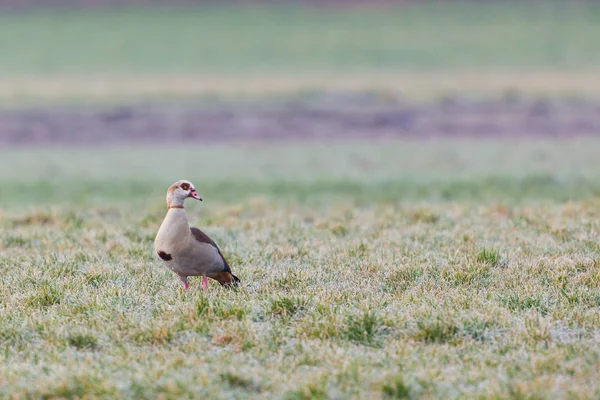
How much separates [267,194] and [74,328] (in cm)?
997

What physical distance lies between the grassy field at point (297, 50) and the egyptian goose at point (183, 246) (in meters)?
25.2

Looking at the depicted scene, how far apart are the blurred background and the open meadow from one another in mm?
163

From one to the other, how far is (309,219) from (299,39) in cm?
3318

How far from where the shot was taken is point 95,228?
430 inches

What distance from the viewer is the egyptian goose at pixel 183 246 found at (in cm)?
705

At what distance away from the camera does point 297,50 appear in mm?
42094

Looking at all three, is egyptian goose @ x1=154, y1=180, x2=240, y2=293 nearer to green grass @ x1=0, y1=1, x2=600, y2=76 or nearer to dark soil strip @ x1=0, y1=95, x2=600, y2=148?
dark soil strip @ x1=0, y1=95, x2=600, y2=148

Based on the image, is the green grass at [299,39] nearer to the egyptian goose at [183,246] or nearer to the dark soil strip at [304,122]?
the dark soil strip at [304,122]

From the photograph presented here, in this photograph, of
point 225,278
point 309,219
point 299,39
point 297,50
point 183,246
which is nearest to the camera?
point 183,246

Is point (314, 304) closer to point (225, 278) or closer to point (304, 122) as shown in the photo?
point (225, 278)

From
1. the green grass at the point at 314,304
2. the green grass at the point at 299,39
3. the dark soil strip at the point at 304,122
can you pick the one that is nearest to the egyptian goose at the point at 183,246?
the green grass at the point at 314,304

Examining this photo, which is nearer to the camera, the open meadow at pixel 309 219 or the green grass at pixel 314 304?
the green grass at pixel 314 304

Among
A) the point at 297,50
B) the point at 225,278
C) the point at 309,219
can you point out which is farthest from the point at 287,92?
the point at 225,278

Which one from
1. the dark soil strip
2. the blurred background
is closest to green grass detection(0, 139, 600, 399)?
the blurred background
